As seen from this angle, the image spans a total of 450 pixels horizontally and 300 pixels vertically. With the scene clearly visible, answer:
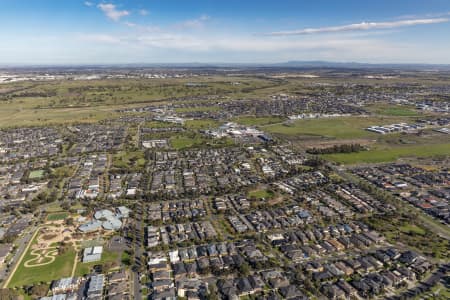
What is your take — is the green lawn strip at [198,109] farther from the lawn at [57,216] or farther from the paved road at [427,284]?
the paved road at [427,284]

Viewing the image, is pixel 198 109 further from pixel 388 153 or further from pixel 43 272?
pixel 43 272

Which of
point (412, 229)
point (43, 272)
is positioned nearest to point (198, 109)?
point (412, 229)

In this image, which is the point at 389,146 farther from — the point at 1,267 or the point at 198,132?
the point at 1,267

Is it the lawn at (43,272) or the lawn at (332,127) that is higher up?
the lawn at (332,127)

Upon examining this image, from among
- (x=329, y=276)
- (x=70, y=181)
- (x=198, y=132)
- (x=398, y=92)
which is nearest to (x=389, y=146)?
(x=198, y=132)

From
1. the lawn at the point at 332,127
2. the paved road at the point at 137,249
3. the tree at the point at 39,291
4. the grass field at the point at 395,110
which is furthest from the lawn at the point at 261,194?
the grass field at the point at 395,110

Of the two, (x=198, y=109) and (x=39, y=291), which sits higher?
(x=198, y=109)
